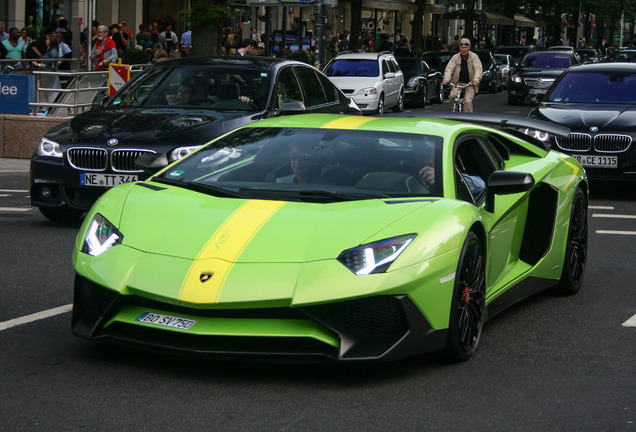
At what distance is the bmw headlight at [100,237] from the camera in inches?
221

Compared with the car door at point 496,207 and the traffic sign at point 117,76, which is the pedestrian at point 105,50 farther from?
the car door at point 496,207

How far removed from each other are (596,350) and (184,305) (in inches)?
90.1

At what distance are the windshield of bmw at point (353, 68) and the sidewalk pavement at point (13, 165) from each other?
1265 cm

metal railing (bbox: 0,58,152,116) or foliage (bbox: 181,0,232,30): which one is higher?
foliage (bbox: 181,0,232,30)

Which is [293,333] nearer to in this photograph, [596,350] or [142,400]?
[142,400]

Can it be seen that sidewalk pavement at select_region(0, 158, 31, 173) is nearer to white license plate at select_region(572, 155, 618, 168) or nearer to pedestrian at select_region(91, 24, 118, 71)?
pedestrian at select_region(91, 24, 118, 71)

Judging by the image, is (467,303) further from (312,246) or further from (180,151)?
(180,151)

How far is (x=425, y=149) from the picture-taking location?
6410mm

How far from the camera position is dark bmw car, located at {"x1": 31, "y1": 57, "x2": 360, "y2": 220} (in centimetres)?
1058

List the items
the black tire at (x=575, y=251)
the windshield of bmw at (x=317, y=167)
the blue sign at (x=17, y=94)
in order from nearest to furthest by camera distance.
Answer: the windshield of bmw at (x=317, y=167)
the black tire at (x=575, y=251)
the blue sign at (x=17, y=94)

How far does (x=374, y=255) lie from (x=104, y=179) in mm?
5646

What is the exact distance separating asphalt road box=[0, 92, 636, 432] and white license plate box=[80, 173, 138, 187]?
3320 millimetres

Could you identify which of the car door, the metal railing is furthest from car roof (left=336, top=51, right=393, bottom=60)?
the car door

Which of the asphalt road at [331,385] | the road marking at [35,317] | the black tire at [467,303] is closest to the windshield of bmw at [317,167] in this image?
the black tire at [467,303]
